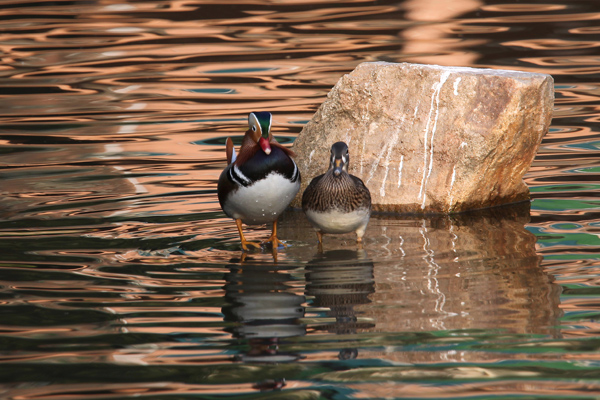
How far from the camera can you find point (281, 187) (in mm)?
8062

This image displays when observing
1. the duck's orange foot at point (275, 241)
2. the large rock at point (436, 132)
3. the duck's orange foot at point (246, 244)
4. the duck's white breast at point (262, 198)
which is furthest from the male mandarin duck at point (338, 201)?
the large rock at point (436, 132)

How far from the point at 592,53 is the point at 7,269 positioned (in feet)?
45.7

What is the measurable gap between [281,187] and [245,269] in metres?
0.92

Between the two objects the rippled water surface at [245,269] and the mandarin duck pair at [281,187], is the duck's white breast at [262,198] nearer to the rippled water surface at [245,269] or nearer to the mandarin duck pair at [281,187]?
the mandarin duck pair at [281,187]

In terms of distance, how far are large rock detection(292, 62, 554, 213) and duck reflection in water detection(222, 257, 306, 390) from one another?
260cm

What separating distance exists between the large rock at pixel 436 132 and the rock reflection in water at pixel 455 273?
0.29 m

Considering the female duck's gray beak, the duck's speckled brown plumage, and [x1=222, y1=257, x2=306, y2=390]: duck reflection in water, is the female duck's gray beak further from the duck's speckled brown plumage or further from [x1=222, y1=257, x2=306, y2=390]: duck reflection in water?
[x1=222, y1=257, x2=306, y2=390]: duck reflection in water

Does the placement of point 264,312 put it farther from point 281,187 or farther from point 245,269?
point 281,187

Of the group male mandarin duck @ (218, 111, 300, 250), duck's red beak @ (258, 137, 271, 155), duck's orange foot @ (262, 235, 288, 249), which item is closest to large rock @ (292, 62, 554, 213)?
duck's orange foot @ (262, 235, 288, 249)

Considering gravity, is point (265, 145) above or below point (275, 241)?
above

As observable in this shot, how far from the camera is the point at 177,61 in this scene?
61.3 feet

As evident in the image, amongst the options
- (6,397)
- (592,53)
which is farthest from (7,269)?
(592,53)

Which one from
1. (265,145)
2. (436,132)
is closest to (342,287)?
(265,145)

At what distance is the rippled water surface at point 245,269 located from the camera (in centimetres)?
530
